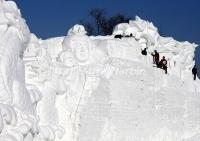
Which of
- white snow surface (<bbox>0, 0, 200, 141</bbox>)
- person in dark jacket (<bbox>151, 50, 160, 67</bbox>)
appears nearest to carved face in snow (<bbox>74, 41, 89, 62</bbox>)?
white snow surface (<bbox>0, 0, 200, 141</bbox>)

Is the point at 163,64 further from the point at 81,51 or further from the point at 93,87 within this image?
the point at 81,51

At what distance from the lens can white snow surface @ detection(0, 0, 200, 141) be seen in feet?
33.4

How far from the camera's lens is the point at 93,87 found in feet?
40.6

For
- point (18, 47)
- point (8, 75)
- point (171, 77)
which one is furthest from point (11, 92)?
point (171, 77)

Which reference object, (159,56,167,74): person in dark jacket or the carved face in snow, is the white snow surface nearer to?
the carved face in snow

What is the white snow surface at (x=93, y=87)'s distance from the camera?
1017cm

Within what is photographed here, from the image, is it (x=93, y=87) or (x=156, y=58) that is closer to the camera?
(x=93, y=87)

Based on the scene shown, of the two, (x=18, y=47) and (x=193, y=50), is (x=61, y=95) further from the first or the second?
(x=193, y=50)

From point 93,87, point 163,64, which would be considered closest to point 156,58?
point 163,64

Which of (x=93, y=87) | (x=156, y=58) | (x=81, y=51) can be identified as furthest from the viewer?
(x=156, y=58)

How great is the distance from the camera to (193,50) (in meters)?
15.0

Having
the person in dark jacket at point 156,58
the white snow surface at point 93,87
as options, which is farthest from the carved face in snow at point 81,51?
the person in dark jacket at point 156,58

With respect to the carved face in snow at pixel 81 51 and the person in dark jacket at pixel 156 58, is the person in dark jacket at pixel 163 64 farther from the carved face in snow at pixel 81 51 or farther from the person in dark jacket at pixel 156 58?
the carved face in snow at pixel 81 51

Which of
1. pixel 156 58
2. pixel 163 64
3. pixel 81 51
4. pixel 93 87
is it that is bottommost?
pixel 93 87
